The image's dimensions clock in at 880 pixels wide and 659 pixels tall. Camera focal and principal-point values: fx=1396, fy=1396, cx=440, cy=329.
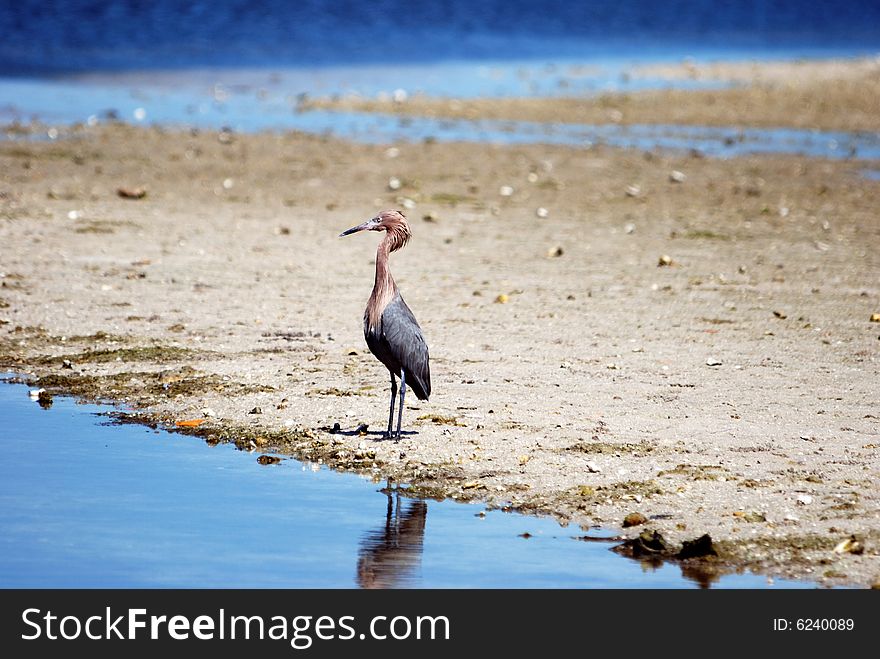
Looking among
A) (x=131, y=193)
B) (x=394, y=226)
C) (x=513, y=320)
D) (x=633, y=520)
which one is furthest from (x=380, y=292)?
(x=131, y=193)

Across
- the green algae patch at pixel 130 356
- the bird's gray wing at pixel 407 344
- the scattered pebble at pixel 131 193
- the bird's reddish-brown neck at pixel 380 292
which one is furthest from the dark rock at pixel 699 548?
the scattered pebble at pixel 131 193

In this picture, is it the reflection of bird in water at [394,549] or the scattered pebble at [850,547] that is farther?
the scattered pebble at [850,547]

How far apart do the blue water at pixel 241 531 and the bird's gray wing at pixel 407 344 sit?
0.90 meters

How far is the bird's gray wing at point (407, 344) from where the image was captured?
9258 mm

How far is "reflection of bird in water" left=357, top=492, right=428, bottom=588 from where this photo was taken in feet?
23.4

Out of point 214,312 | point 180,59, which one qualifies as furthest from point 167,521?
point 180,59

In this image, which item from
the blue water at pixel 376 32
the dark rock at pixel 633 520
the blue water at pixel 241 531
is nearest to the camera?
the blue water at pixel 241 531

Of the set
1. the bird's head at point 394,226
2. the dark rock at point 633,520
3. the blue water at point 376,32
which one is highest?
the blue water at point 376,32

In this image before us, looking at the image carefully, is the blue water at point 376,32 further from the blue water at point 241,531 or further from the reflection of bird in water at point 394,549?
the reflection of bird in water at point 394,549

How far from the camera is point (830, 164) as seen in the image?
21.9 meters

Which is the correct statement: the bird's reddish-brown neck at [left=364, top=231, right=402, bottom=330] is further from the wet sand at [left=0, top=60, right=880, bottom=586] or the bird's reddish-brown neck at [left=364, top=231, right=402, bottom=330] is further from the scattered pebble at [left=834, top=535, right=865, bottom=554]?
the scattered pebble at [left=834, top=535, right=865, bottom=554]

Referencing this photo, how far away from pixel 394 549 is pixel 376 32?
4278 cm


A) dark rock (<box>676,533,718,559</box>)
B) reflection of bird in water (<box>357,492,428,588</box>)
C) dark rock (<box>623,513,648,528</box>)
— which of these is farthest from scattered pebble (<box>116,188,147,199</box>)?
dark rock (<box>676,533,718,559</box>)

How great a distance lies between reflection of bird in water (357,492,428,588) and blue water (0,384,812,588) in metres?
0.01
